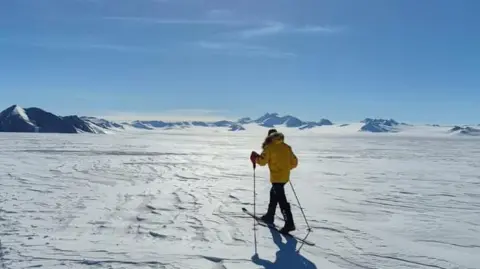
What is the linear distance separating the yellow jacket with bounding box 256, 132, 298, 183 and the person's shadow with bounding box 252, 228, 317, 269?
1.16 m

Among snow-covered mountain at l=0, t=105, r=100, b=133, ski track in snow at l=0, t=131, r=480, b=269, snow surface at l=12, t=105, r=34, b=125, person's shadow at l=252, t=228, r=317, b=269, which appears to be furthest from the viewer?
snow surface at l=12, t=105, r=34, b=125

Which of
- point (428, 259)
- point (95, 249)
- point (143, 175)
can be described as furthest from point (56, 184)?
point (428, 259)

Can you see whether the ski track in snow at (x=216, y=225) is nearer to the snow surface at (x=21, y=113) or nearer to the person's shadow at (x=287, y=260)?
the person's shadow at (x=287, y=260)

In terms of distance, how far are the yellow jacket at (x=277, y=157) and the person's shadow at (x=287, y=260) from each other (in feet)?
3.81

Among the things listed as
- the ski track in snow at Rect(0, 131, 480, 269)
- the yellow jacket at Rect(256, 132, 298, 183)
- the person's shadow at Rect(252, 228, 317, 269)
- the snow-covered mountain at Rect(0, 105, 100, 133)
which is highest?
the snow-covered mountain at Rect(0, 105, 100, 133)

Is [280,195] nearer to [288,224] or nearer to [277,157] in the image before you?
[288,224]

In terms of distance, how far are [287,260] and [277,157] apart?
1.87 m

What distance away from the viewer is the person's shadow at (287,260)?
17.3 ft

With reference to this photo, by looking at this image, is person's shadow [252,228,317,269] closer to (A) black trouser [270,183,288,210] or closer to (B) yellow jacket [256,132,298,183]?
(A) black trouser [270,183,288,210]

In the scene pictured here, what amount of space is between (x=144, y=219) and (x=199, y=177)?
6.84m

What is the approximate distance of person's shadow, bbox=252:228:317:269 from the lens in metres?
5.26

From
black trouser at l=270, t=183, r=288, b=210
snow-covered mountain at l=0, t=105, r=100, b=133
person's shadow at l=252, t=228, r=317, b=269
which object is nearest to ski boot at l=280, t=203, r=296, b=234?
black trouser at l=270, t=183, r=288, b=210

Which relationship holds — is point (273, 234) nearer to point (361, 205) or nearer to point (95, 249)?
point (95, 249)

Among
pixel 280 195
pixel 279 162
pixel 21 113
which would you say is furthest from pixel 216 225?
pixel 21 113
